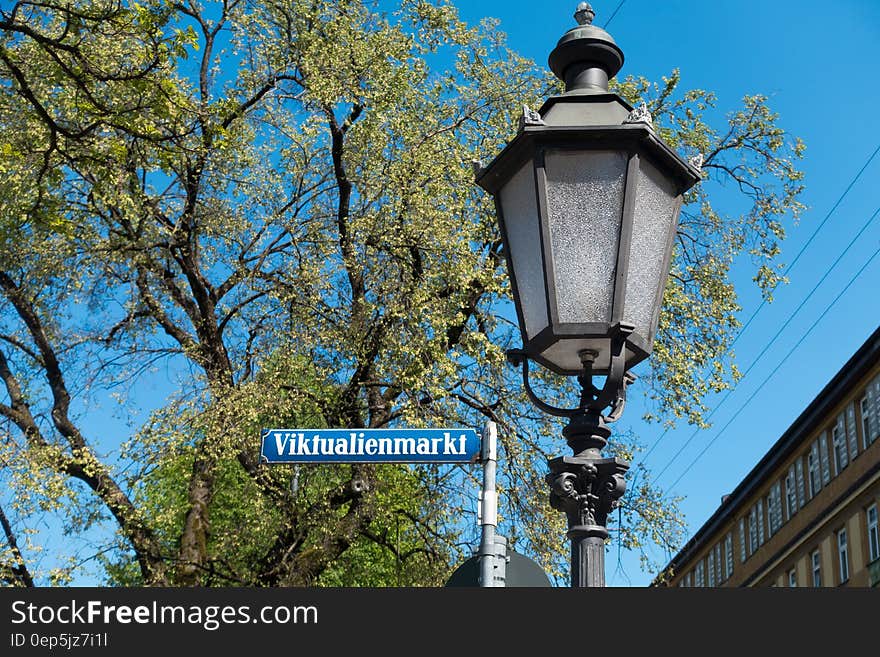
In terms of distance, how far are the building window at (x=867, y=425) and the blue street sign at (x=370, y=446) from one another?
36.3 metres

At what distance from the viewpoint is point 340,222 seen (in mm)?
16766

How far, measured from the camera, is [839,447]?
44.6m

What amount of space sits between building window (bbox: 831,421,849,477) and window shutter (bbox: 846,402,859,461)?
0.57 metres

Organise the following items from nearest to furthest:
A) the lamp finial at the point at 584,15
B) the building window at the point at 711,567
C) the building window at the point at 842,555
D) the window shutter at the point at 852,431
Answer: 1. the lamp finial at the point at 584,15
2. the window shutter at the point at 852,431
3. the building window at the point at 842,555
4. the building window at the point at 711,567

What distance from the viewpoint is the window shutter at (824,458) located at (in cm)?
4572

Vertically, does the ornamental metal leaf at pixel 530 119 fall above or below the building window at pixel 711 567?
below

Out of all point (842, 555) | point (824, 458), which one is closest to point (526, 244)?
point (842, 555)

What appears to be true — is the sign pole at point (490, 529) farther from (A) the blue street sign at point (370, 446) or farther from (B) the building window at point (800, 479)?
(B) the building window at point (800, 479)

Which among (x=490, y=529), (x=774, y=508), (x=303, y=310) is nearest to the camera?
(x=490, y=529)

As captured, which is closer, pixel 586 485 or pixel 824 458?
pixel 586 485

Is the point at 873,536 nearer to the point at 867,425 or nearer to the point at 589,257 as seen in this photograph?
the point at 867,425

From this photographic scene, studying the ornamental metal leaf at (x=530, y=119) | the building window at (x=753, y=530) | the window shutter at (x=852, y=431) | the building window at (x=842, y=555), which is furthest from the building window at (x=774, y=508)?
the ornamental metal leaf at (x=530, y=119)

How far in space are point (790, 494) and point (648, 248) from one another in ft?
166

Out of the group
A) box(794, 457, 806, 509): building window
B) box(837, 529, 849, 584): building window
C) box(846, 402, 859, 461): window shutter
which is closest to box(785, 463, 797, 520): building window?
box(794, 457, 806, 509): building window
